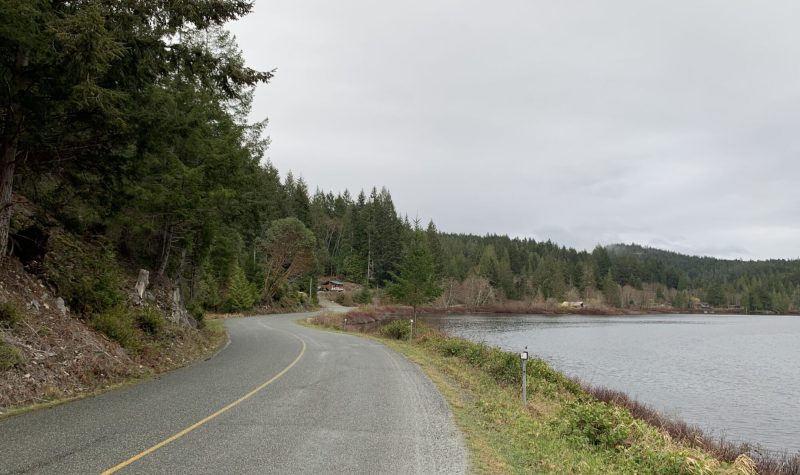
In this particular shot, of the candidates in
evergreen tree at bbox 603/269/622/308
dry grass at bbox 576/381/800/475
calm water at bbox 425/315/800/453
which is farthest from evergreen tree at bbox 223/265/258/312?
evergreen tree at bbox 603/269/622/308

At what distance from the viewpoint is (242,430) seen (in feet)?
26.3

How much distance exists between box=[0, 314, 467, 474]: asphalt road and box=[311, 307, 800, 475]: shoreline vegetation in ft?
2.42

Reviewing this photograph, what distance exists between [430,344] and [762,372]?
1822cm

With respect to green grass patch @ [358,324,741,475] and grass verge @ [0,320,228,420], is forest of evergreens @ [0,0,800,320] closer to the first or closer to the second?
grass verge @ [0,320,228,420]

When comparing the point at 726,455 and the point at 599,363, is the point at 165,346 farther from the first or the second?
the point at 599,363

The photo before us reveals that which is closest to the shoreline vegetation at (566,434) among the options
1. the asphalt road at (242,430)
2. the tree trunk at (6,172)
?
the asphalt road at (242,430)

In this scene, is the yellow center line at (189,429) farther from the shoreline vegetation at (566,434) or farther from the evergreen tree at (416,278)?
the evergreen tree at (416,278)

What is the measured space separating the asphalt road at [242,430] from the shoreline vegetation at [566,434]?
0.74 meters

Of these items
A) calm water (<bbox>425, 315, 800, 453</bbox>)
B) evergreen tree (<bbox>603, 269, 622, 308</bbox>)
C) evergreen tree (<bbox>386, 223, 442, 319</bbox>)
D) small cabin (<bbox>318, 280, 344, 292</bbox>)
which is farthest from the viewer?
evergreen tree (<bbox>603, 269, 622, 308</bbox>)

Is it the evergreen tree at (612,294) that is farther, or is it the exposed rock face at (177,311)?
the evergreen tree at (612,294)

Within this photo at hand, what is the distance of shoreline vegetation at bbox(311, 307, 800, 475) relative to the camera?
7.70 m

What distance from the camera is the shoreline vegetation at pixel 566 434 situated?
303 inches

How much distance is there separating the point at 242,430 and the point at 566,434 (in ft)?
19.8

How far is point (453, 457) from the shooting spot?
7266 millimetres
